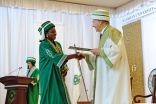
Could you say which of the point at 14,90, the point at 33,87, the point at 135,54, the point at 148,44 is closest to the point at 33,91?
the point at 33,87

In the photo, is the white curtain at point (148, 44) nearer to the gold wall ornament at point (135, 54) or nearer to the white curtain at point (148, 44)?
the white curtain at point (148, 44)

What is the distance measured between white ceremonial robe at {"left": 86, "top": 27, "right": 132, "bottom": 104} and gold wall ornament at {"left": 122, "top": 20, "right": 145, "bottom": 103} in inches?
148

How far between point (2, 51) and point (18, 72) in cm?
63

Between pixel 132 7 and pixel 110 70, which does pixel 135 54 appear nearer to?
pixel 132 7

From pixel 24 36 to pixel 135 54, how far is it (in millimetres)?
2791

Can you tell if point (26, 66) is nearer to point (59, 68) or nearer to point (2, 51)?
point (2, 51)

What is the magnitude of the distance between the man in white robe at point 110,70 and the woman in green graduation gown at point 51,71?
45 centimetres

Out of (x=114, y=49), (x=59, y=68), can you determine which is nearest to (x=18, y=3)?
(x=59, y=68)

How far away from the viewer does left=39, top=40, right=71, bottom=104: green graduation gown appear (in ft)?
10.6

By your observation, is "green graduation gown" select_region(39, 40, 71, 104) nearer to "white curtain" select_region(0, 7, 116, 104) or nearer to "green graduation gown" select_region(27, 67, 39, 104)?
"green graduation gown" select_region(27, 67, 39, 104)

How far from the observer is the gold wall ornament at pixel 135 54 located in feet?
21.4

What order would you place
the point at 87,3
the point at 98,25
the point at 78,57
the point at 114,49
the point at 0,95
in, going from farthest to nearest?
the point at 87,3 < the point at 0,95 < the point at 78,57 < the point at 98,25 < the point at 114,49

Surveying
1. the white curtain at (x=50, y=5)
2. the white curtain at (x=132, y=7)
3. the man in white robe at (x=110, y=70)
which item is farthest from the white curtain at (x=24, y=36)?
the man in white robe at (x=110, y=70)

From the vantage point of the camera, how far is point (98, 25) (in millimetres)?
3002
